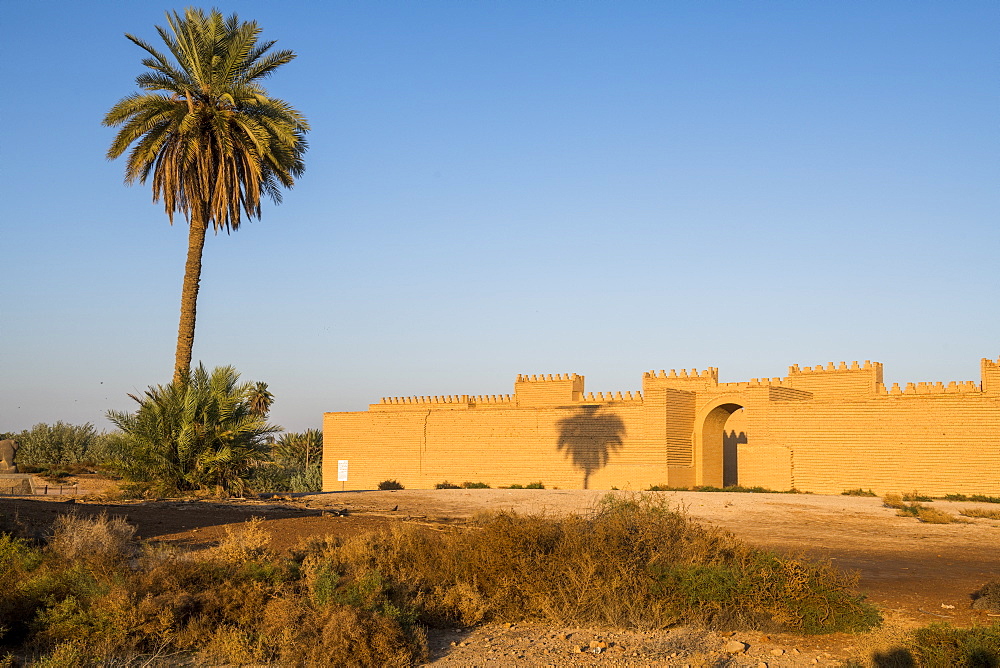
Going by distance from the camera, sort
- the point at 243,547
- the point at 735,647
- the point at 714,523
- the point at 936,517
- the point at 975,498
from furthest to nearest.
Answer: the point at 975,498 → the point at 936,517 → the point at 714,523 → the point at 243,547 → the point at 735,647

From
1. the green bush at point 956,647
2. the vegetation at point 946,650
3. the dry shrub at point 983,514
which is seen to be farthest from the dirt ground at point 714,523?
the dry shrub at point 983,514

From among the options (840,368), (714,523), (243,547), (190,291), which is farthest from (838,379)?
(243,547)

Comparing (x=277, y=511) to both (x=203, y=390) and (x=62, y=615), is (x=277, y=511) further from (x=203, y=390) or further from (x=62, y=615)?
(x=62, y=615)

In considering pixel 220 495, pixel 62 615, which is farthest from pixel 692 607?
pixel 220 495

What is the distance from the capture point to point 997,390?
98.0ft

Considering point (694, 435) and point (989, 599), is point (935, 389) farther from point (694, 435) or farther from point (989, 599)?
point (989, 599)

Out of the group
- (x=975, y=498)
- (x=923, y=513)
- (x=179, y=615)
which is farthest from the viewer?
(x=975, y=498)

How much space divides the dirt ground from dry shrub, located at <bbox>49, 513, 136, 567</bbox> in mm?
932

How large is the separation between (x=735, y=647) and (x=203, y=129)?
60.7 ft

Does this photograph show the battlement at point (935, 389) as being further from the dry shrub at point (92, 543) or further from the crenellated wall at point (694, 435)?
the dry shrub at point (92, 543)

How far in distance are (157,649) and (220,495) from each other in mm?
9866

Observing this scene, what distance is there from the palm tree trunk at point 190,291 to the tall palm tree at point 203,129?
1.0 inches

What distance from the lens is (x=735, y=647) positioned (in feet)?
27.0

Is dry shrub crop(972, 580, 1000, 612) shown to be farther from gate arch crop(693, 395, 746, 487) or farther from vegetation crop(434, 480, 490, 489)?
vegetation crop(434, 480, 490, 489)
